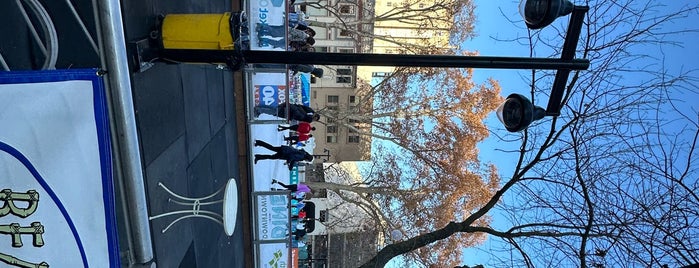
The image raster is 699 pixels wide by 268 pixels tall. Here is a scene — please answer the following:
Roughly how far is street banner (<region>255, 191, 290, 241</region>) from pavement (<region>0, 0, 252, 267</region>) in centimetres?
36

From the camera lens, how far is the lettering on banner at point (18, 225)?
2.41m

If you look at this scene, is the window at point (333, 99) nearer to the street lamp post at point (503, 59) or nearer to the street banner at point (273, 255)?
the street banner at point (273, 255)

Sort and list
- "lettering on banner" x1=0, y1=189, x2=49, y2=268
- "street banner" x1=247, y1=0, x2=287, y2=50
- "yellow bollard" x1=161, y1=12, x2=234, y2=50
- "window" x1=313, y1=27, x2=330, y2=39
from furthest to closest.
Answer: "window" x1=313, y1=27, x2=330, y2=39 → "street banner" x1=247, y1=0, x2=287, y2=50 → "yellow bollard" x1=161, y1=12, x2=234, y2=50 → "lettering on banner" x1=0, y1=189, x2=49, y2=268

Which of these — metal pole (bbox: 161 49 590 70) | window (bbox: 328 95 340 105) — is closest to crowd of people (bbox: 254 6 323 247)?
metal pole (bbox: 161 49 590 70)

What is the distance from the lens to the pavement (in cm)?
485

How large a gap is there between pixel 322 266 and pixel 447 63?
42898mm

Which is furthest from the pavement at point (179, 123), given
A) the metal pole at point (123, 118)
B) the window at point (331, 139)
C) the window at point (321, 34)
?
the window at point (331, 139)

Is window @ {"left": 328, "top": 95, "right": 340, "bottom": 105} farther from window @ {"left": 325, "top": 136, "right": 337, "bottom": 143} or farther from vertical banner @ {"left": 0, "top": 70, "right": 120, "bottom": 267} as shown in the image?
vertical banner @ {"left": 0, "top": 70, "right": 120, "bottom": 267}

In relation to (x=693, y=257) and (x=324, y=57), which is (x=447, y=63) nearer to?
(x=324, y=57)

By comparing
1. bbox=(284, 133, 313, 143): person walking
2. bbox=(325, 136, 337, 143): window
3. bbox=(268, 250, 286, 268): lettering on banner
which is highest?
bbox=(284, 133, 313, 143): person walking

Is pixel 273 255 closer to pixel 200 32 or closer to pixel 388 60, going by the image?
pixel 200 32

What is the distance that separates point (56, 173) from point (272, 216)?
8422mm

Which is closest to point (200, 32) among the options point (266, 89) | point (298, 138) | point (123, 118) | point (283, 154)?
point (123, 118)

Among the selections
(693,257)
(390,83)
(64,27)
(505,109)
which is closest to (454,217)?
(390,83)
